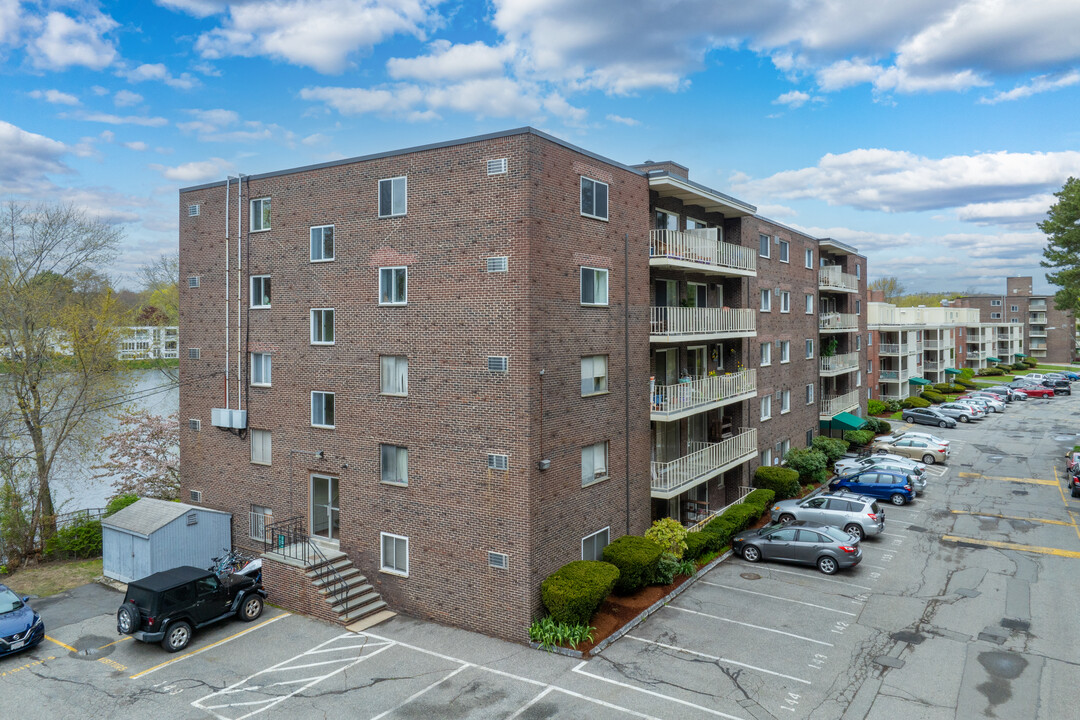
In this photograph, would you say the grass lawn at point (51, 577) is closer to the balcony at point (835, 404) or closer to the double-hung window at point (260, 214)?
the double-hung window at point (260, 214)

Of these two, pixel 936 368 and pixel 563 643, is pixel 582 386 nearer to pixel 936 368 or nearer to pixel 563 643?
pixel 563 643

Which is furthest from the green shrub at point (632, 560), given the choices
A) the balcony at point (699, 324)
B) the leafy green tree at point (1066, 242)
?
the leafy green tree at point (1066, 242)

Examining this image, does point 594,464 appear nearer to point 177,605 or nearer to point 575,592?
point 575,592

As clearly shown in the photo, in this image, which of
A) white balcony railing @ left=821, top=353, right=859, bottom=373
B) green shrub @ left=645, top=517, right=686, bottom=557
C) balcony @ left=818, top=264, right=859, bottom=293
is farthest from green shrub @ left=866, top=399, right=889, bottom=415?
green shrub @ left=645, top=517, right=686, bottom=557

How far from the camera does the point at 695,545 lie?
20984 mm

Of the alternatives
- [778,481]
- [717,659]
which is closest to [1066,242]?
[778,481]

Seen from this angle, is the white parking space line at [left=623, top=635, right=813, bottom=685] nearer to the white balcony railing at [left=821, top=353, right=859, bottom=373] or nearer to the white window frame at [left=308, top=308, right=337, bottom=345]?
the white window frame at [left=308, top=308, right=337, bottom=345]

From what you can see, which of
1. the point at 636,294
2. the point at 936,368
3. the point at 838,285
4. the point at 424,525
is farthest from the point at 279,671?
the point at 936,368

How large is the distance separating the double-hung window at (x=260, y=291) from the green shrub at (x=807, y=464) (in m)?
23.6

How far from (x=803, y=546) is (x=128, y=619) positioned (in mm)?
18603

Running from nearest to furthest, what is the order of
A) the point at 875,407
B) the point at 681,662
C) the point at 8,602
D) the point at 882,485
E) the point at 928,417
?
1. the point at 681,662
2. the point at 8,602
3. the point at 882,485
4. the point at 875,407
5. the point at 928,417

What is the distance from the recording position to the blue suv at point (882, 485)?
29.5 metres

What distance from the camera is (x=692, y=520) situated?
2528 cm

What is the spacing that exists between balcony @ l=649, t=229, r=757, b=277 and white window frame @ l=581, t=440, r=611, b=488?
6055mm
